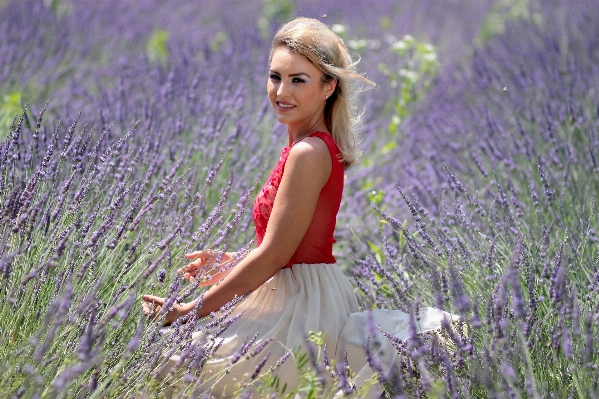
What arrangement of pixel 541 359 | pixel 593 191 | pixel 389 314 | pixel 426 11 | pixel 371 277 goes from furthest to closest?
1. pixel 426 11
2. pixel 593 191
3. pixel 371 277
4. pixel 389 314
5. pixel 541 359

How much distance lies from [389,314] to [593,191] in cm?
126

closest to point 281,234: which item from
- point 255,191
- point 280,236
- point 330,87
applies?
point 280,236

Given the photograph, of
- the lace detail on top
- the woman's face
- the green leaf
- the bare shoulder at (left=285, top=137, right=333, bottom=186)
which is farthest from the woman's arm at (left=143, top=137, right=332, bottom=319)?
the green leaf

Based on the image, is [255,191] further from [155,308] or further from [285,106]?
[155,308]

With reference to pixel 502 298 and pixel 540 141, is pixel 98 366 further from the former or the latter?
pixel 540 141

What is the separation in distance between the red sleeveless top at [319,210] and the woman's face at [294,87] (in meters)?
0.10

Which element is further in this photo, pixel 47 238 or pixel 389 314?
pixel 389 314

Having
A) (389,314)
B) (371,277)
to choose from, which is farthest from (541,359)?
(371,277)

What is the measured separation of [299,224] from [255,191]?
44.0 inches

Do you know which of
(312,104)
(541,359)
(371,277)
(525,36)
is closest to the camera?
(541,359)

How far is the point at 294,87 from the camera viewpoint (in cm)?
209

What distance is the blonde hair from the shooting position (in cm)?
208

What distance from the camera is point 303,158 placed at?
194cm

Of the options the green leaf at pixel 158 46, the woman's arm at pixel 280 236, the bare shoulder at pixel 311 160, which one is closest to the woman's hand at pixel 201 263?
the woman's arm at pixel 280 236
